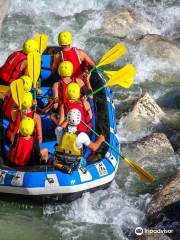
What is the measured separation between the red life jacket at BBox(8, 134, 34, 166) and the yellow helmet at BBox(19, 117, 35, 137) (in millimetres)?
116

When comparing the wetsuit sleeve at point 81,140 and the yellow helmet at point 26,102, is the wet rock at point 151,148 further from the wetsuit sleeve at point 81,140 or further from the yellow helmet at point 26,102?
the yellow helmet at point 26,102

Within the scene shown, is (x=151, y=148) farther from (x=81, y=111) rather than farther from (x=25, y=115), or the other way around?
(x=25, y=115)

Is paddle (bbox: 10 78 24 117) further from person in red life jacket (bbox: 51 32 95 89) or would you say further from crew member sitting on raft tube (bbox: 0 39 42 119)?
person in red life jacket (bbox: 51 32 95 89)

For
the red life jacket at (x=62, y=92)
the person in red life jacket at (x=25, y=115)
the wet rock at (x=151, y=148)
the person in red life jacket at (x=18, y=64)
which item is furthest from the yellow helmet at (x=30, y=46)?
Answer: the wet rock at (x=151, y=148)

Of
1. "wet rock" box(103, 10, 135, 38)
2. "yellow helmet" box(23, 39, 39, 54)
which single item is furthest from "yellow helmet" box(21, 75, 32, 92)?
"wet rock" box(103, 10, 135, 38)

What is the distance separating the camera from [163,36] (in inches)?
464

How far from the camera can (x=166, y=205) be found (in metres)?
6.99

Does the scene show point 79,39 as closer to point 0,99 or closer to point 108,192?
point 0,99

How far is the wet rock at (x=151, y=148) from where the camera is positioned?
838 cm

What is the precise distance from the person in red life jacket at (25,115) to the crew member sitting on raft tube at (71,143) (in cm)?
37

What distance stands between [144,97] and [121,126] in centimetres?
64

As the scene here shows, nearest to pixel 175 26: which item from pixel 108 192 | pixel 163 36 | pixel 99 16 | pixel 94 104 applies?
pixel 163 36

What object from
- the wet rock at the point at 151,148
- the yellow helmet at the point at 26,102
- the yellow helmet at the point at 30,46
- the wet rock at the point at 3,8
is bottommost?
the wet rock at the point at 151,148

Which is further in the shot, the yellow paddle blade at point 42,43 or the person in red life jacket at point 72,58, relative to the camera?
the yellow paddle blade at point 42,43
